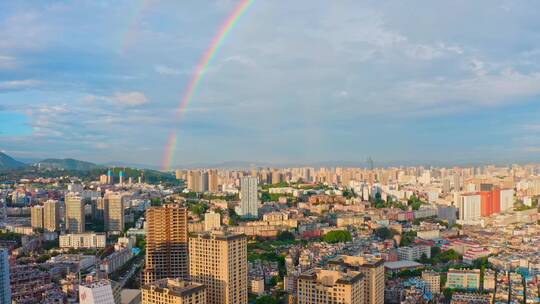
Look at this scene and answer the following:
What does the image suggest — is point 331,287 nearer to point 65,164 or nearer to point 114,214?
point 114,214

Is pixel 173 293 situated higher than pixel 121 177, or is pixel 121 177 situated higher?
pixel 121 177

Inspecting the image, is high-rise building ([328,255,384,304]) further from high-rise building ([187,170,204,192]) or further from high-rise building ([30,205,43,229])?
high-rise building ([187,170,204,192])

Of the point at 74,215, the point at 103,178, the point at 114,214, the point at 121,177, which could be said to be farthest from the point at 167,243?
the point at 121,177

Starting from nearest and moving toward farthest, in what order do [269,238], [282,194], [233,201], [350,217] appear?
[269,238] < [350,217] < [233,201] < [282,194]

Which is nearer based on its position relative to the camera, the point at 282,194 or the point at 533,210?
the point at 533,210

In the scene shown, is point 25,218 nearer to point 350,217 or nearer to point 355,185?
point 350,217

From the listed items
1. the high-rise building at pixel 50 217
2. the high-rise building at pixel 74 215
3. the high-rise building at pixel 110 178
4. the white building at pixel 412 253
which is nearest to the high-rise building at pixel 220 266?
the white building at pixel 412 253

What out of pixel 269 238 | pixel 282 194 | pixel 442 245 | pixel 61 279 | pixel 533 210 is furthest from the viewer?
pixel 282 194

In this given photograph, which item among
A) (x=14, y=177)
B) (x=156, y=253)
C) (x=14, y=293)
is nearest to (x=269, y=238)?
(x=156, y=253)
